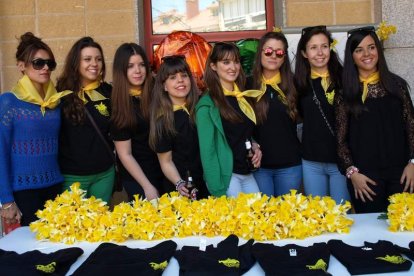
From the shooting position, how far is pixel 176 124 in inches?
150

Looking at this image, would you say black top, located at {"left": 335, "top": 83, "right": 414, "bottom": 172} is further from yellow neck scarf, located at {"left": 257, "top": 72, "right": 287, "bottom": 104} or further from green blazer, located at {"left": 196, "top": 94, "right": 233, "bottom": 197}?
green blazer, located at {"left": 196, "top": 94, "right": 233, "bottom": 197}

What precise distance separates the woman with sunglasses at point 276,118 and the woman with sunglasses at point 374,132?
0.41m

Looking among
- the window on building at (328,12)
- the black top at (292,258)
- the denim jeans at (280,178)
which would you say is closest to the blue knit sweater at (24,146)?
the denim jeans at (280,178)

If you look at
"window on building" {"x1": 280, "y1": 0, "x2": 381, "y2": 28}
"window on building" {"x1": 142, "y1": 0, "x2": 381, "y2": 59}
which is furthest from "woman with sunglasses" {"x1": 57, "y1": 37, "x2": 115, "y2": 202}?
"window on building" {"x1": 280, "y1": 0, "x2": 381, "y2": 28}

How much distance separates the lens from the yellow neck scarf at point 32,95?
3677mm

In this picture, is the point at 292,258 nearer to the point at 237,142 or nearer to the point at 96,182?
the point at 237,142

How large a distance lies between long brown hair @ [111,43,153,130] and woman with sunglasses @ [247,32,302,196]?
847 millimetres

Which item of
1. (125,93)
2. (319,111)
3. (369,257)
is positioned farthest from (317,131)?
(369,257)

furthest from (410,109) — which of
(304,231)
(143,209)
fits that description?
(143,209)

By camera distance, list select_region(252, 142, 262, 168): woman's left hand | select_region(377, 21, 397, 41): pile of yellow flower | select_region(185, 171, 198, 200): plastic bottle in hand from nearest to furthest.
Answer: select_region(185, 171, 198, 200): plastic bottle in hand < select_region(252, 142, 262, 168): woman's left hand < select_region(377, 21, 397, 41): pile of yellow flower

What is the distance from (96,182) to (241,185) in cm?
115

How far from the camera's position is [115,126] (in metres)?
3.88

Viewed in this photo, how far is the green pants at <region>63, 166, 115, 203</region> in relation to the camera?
394cm

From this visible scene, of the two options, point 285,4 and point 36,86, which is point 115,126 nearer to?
point 36,86
